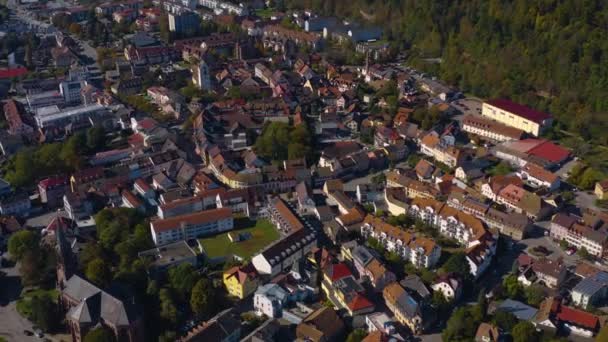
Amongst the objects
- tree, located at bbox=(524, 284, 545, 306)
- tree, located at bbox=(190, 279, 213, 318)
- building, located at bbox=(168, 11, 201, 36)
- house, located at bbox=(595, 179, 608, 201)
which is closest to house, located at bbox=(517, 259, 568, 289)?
tree, located at bbox=(524, 284, 545, 306)

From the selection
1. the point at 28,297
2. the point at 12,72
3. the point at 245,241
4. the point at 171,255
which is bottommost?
the point at 28,297

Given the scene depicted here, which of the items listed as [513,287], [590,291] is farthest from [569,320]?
[513,287]

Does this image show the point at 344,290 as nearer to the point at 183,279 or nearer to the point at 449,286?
the point at 449,286

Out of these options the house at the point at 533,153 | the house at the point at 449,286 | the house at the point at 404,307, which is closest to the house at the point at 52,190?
the house at the point at 404,307

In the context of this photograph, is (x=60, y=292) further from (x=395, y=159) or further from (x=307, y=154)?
(x=395, y=159)

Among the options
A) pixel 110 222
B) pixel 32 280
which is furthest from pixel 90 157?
pixel 32 280

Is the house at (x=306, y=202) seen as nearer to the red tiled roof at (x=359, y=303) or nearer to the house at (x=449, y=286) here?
the red tiled roof at (x=359, y=303)
